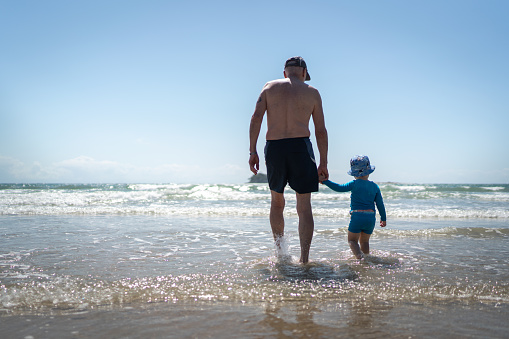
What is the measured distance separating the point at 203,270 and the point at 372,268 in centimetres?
158

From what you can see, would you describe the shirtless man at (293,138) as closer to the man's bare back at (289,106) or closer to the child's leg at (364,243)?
the man's bare back at (289,106)

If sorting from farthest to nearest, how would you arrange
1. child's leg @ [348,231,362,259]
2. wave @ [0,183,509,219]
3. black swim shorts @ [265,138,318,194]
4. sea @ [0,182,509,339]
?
wave @ [0,183,509,219], child's leg @ [348,231,362,259], black swim shorts @ [265,138,318,194], sea @ [0,182,509,339]

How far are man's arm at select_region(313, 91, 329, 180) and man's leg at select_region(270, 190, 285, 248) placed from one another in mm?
504

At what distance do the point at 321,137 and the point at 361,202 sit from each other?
2.97ft

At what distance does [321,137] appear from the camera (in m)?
3.65

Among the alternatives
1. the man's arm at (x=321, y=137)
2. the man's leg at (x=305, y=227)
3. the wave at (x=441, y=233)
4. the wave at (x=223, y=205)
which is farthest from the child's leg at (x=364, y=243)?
the wave at (x=223, y=205)

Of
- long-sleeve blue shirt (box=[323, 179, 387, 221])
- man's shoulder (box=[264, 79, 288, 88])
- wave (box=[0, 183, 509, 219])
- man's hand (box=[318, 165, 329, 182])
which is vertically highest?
man's shoulder (box=[264, 79, 288, 88])

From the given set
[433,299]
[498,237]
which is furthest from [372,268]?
[498,237]

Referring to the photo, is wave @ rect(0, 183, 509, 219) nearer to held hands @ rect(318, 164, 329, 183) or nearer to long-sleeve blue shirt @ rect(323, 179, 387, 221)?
long-sleeve blue shirt @ rect(323, 179, 387, 221)

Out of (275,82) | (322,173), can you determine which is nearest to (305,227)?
(322,173)

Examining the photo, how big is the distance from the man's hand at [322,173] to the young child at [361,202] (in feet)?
0.44

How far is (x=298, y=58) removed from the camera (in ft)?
12.2

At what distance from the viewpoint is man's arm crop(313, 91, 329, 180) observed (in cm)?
363

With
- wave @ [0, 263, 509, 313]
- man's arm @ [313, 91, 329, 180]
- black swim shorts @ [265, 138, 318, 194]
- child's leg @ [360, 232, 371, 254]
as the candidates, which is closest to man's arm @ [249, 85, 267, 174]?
black swim shorts @ [265, 138, 318, 194]
